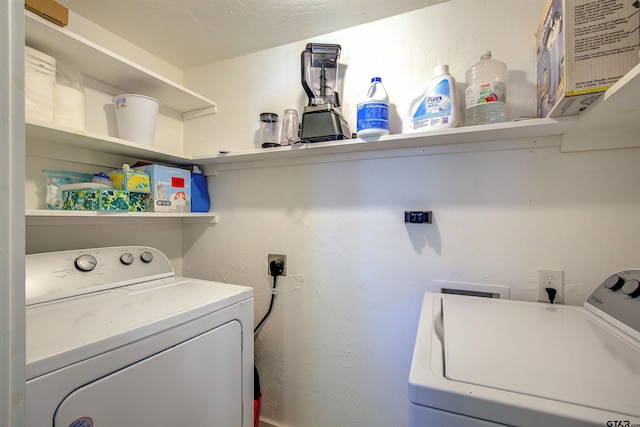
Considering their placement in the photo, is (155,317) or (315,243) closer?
(155,317)

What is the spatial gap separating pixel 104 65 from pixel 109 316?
1.12 m

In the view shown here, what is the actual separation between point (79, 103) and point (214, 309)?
3.46 ft

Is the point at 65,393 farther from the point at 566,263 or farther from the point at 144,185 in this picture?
the point at 566,263

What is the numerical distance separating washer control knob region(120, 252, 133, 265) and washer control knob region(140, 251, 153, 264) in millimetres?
54

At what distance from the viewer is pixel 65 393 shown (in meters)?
0.67

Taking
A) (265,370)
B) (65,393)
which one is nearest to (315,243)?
(265,370)

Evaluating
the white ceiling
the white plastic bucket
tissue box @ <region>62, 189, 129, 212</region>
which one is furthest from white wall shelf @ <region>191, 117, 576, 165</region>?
the white ceiling

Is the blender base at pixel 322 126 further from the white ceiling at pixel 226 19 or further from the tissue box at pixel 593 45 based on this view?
the tissue box at pixel 593 45

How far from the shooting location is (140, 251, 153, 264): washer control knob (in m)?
1.36

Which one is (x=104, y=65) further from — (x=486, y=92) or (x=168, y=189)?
(x=486, y=92)

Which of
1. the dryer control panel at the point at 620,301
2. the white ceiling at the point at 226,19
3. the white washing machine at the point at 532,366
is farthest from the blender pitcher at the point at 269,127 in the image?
the dryer control panel at the point at 620,301

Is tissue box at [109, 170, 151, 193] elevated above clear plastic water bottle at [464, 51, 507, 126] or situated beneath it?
situated beneath

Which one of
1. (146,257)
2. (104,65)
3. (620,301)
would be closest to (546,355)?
(620,301)

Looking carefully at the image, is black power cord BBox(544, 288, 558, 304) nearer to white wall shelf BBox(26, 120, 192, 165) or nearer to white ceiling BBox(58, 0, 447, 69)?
white ceiling BBox(58, 0, 447, 69)
